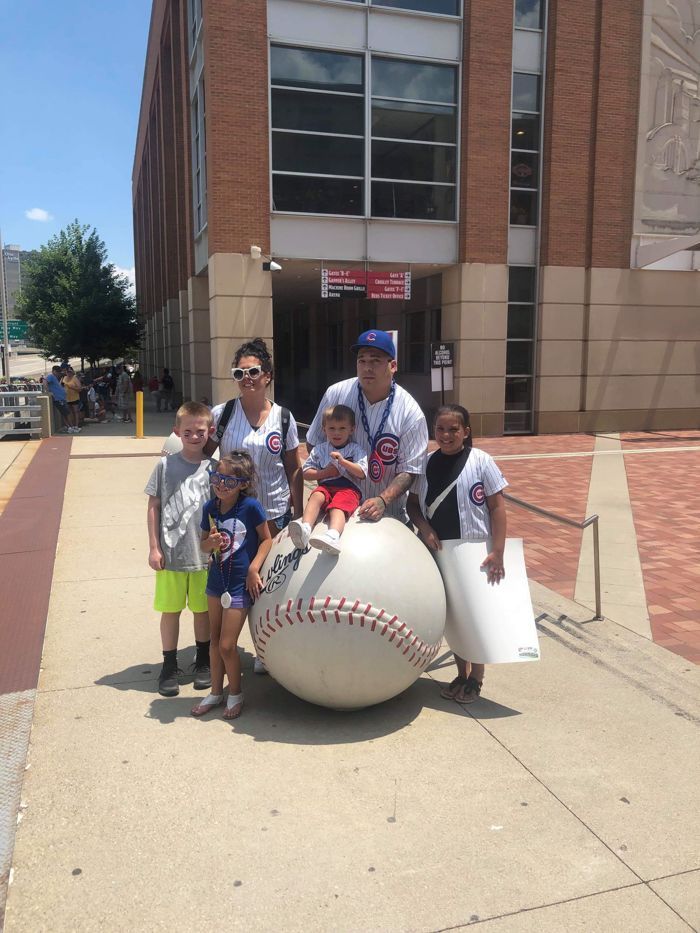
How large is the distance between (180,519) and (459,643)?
1723 mm

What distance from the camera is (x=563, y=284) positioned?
18828 millimetres

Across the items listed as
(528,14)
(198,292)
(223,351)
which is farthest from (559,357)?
(198,292)

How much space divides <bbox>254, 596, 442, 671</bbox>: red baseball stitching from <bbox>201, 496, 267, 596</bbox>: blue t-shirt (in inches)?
10.9

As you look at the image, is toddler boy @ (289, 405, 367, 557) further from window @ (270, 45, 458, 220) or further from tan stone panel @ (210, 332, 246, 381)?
window @ (270, 45, 458, 220)

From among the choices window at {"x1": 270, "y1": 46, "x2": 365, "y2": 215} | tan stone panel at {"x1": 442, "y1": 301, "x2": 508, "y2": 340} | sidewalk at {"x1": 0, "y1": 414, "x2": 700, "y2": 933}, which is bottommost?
sidewalk at {"x1": 0, "y1": 414, "x2": 700, "y2": 933}

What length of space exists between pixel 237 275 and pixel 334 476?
1382 centimetres

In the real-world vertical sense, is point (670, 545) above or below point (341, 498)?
below

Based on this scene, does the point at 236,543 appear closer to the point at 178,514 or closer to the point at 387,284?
the point at 178,514

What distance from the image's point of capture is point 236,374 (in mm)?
4176

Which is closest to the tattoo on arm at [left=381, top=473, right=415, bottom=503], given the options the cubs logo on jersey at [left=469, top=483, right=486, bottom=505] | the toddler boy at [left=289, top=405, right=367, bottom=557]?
the toddler boy at [left=289, top=405, right=367, bottom=557]

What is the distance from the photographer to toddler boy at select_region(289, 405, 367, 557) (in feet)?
12.4

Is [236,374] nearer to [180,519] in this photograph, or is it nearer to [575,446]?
[180,519]

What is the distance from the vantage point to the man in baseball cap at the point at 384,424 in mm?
4047

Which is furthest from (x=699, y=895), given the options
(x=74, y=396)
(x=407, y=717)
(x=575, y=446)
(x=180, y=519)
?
(x=74, y=396)
